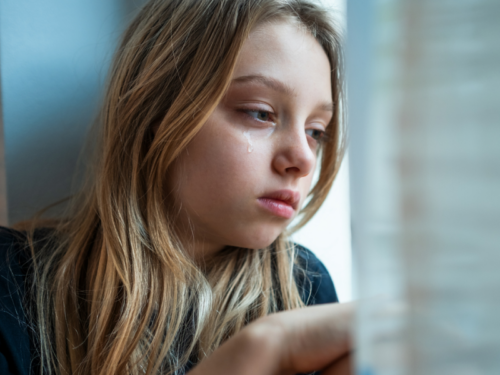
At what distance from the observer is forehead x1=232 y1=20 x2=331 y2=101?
0.61m

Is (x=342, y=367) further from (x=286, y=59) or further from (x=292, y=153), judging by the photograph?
(x=286, y=59)

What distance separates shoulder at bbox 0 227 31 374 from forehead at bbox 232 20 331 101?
1.56 feet

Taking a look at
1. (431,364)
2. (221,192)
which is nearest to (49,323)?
(221,192)

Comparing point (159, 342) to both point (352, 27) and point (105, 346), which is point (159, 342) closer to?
point (105, 346)

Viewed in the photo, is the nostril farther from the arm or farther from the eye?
the arm

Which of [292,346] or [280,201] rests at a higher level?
[280,201]

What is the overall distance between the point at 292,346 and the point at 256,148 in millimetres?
313

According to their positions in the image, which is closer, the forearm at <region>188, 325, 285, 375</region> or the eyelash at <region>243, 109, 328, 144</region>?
the forearm at <region>188, 325, 285, 375</region>

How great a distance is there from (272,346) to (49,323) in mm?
448

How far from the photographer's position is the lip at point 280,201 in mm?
626

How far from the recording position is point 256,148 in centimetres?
60

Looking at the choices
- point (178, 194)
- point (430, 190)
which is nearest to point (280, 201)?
point (178, 194)

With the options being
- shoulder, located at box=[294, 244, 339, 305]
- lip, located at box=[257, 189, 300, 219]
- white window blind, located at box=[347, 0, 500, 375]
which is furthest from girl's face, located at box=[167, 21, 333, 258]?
white window blind, located at box=[347, 0, 500, 375]

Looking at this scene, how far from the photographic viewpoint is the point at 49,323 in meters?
0.65
